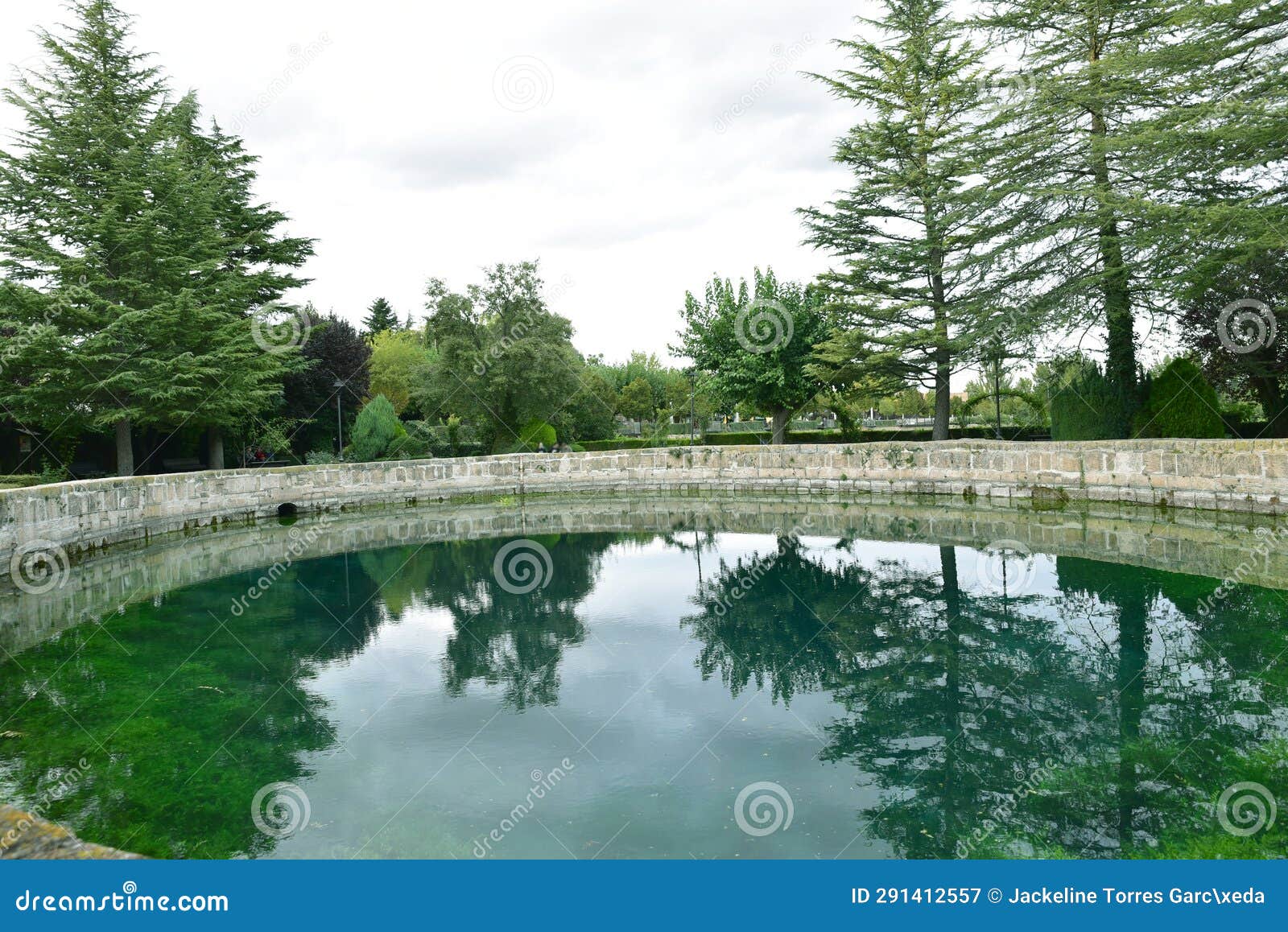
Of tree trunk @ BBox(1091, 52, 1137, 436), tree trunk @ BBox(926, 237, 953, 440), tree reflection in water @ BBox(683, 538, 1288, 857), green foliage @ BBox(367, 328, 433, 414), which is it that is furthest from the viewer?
green foliage @ BBox(367, 328, 433, 414)

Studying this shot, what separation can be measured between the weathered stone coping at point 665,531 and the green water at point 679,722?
1.08m

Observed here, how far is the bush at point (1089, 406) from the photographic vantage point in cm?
1742

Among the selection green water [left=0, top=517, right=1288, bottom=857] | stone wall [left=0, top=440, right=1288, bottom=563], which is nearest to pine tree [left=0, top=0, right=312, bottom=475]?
stone wall [left=0, top=440, right=1288, bottom=563]

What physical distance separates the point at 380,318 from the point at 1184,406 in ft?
201

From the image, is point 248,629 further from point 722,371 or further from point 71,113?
point 722,371

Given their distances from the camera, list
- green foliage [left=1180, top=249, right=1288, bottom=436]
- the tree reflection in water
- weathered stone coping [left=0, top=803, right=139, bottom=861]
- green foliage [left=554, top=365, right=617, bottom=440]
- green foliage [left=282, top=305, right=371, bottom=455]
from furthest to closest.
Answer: green foliage [left=554, top=365, right=617, bottom=440] < green foliage [left=282, top=305, right=371, bottom=455] < green foliage [left=1180, top=249, right=1288, bottom=436] < the tree reflection in water < weathered stone coping [left=0, top=803, right=139, bottom=861]

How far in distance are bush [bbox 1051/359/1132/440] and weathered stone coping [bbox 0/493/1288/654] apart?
3.10 metres

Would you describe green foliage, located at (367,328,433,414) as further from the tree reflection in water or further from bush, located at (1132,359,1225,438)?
the tree reflection in water

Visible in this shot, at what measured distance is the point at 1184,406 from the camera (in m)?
15.9

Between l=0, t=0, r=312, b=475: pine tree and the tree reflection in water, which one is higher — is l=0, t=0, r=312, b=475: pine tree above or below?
above

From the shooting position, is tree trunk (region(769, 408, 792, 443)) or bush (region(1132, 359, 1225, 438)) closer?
bush (region(1132, 359, 1225, 438))

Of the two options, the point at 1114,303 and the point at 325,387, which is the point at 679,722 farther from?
the point at 325,387

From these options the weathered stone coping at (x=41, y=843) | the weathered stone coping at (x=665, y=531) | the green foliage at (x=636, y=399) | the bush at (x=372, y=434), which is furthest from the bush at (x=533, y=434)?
the weathered stone coping at (x=41, y=843)

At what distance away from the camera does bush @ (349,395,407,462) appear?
79.0ft
